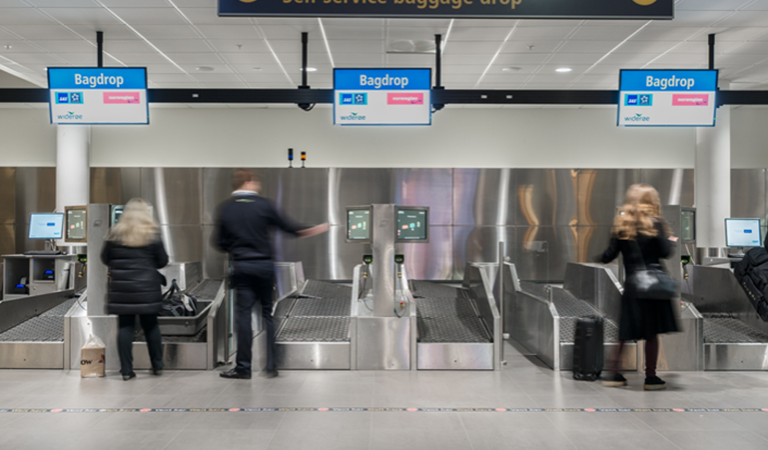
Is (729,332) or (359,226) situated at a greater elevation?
(359,226)

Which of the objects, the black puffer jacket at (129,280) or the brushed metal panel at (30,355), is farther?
the brushed metal panel at (30,355)

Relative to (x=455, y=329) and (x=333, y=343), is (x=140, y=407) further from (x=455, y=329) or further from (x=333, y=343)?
(x=455, y=329)

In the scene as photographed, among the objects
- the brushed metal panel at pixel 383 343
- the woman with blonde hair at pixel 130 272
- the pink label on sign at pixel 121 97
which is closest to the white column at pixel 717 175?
the brushed metal panel at pixel 383 343

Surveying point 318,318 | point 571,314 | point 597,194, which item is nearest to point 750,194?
point 597,194

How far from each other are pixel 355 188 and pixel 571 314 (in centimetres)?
518

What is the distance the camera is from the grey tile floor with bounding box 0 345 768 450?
3.19m

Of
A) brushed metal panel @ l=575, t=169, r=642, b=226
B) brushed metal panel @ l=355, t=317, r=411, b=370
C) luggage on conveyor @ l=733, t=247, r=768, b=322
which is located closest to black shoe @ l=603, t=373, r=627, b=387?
brushed metal panel @ l=355, t=317, r=411, b=370

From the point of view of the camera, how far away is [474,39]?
6.95 metres

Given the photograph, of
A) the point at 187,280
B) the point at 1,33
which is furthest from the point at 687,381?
the point at 1,33

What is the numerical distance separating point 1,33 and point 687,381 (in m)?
8.42

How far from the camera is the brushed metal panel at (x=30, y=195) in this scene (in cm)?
1016

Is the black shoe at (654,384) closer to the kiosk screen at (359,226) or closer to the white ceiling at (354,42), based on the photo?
the kiosk screen at (359,226)

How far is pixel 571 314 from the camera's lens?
19.2ft

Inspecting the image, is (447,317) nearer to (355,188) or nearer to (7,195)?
(355,188)
